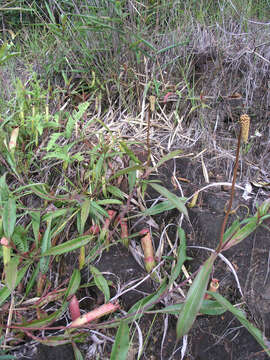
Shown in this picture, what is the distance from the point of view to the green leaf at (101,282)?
973 millimetres

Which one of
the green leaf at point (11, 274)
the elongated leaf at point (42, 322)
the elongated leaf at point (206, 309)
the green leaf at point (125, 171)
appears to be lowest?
the elongated leaf at point (42, 322)

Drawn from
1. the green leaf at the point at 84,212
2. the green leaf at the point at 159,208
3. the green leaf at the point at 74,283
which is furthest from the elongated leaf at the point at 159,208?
the green leaf at the point at 74,283

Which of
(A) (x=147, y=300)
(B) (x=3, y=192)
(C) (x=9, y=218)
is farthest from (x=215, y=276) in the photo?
(B) (x=3, y=192)

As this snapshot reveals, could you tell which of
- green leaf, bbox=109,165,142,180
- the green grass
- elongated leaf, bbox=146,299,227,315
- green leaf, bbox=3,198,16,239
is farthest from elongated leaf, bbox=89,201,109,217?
elongated leaf, bbox=146,299,227,315

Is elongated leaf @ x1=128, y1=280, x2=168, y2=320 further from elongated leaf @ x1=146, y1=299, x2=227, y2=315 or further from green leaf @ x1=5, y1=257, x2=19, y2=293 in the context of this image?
green leaf @ x1=5, y1=257, x2=19, y2=293

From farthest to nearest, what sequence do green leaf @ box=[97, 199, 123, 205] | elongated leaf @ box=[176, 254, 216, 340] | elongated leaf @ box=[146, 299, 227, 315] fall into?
1. green leaf @ box=[97, 199, 123, 205]
2. elongated leaf @ box=[146, 299, 227, 315]
3. elongated leaf @ box=[176, 254, 216, 340]

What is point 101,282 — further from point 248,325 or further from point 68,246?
point 248,325

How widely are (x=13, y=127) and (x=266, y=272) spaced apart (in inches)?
45.3

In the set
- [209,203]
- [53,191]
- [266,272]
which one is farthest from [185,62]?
[266,272]

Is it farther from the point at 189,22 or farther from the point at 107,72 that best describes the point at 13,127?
the point at 189,22

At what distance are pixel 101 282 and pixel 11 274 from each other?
0.90ft

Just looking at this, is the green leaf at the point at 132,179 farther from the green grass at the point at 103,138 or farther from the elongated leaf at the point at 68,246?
the elongated leaf at the point at 68,246

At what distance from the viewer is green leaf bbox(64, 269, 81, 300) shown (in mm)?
983

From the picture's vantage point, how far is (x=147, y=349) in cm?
94
